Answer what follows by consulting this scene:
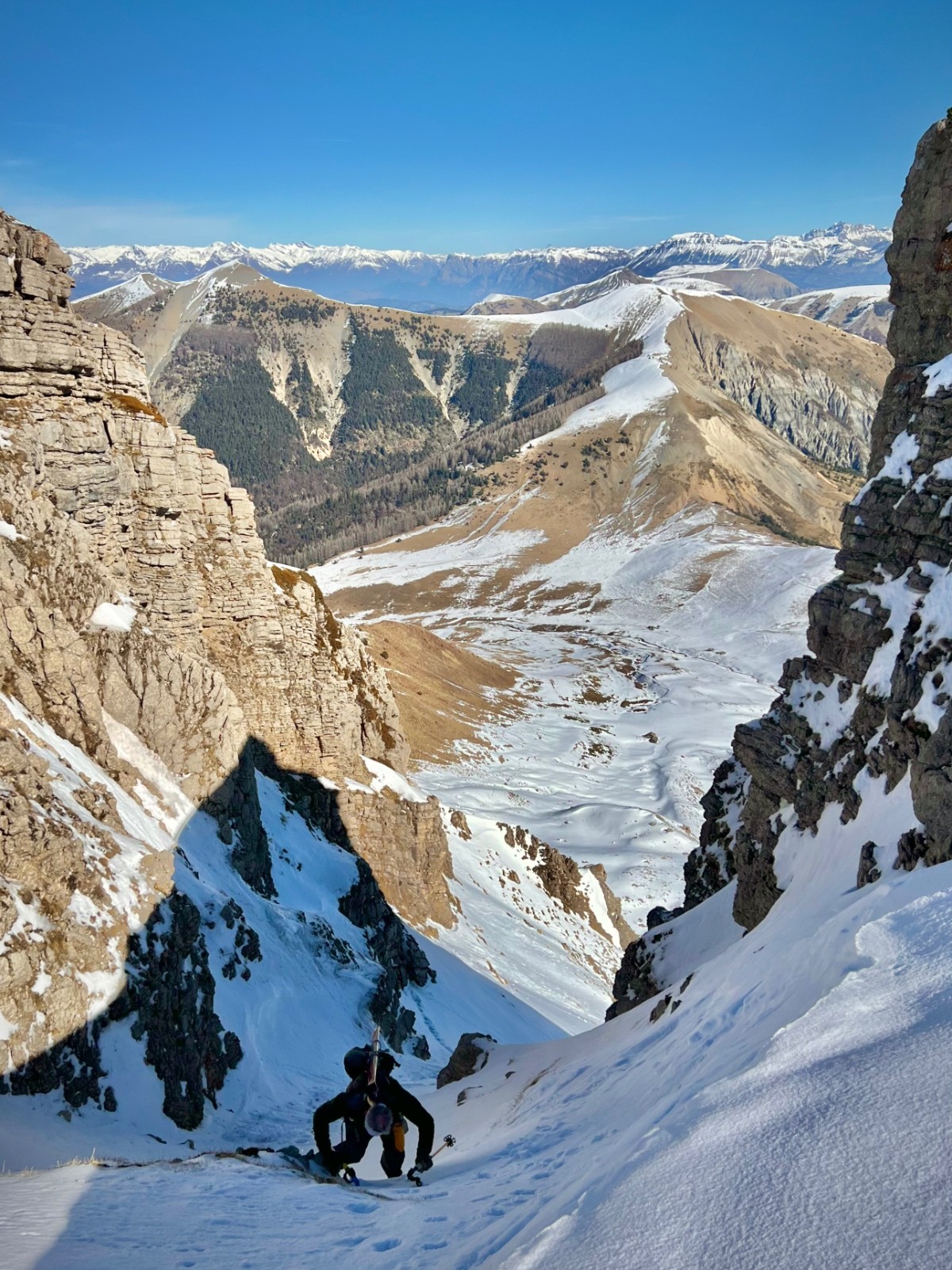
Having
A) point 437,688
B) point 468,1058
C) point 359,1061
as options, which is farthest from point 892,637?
point 437,688

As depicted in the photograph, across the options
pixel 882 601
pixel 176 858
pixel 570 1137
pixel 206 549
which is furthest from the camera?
pixel 206 549

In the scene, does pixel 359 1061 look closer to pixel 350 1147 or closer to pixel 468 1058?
→ pixel 350 1147

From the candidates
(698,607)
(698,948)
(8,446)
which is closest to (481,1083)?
(698,948)

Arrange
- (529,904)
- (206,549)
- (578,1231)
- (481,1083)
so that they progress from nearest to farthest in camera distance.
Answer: (578,1231) → (481,1083) → (206,549) → (529,904)

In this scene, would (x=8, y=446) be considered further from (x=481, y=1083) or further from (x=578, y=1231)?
(x=578, y=1231)

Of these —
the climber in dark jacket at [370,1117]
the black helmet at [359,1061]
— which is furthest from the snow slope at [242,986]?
the black helmet at [359,1061]

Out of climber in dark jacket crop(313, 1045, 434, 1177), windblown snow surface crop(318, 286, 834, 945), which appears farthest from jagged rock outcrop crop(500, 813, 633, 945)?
climber in dark jacket crop(313, 1045, 434, 1177)

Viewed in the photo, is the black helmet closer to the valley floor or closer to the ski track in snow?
the valley floor
